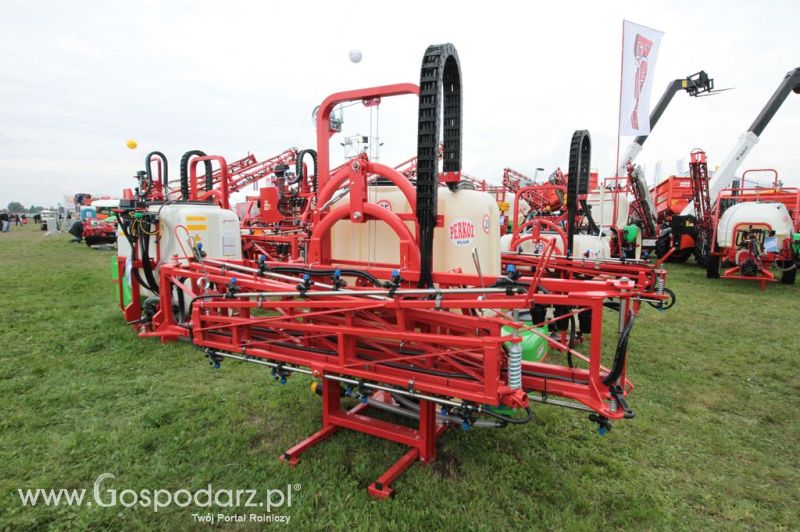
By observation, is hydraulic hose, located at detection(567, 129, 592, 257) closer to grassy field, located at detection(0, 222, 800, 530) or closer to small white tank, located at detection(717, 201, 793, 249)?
grassy field, located at detection(0, 222, 800, 530)

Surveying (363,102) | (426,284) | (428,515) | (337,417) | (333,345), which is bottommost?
(428,515)

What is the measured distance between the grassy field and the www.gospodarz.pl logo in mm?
48

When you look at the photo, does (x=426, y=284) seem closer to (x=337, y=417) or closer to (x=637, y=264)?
(x=337, y=417)

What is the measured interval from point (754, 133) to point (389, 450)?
20255mm

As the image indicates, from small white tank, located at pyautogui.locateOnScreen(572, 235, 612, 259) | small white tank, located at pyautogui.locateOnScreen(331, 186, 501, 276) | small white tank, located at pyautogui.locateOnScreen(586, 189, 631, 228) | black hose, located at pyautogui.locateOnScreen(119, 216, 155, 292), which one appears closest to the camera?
small white tank, located at pyautogui.locateOnScreen(331, 186, 501, 276)

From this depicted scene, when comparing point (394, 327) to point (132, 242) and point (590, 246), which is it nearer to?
point (132, 242)

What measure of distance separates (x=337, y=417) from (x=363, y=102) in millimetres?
2706

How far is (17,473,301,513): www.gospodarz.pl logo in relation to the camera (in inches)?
116

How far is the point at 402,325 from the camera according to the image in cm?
285

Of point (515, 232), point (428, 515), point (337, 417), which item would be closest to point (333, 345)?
point (337, 417)

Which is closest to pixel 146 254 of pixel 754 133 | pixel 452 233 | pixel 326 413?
pixel 326 413

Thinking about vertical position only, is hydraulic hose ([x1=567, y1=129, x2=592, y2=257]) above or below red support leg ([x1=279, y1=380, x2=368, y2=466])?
above

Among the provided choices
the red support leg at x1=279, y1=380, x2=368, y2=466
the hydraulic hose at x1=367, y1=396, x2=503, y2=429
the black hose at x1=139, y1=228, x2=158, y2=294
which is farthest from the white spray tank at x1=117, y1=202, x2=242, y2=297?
the hydraulic hose at x1=367, y1=396, x2=503, y2=429

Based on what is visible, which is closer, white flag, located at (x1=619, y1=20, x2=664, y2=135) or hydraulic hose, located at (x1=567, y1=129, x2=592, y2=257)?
hydraulic hose, located at (x1=567, y1=129, x2=592, y2=257)
